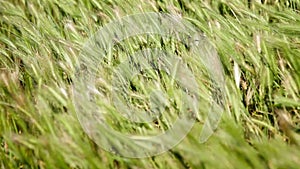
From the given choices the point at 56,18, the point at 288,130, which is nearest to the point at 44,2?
the point at 56,18

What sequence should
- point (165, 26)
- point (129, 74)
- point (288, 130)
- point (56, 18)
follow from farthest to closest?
1. point (56, 18)
2. point (165, 26)
3. point (129, 74)
4. point (288, 130)

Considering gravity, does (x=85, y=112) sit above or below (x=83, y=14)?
below

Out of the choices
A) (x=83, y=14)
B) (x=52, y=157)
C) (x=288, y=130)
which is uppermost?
(x=83, y=14)

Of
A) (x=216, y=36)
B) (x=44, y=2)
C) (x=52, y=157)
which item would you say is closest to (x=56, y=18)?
(x=44, y=2)

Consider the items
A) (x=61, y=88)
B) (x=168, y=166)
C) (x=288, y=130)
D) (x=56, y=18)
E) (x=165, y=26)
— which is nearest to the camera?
(x=288, y=130)

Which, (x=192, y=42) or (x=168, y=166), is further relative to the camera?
(x=192, y=42)

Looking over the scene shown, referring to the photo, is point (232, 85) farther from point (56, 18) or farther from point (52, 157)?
point (56, 18)
